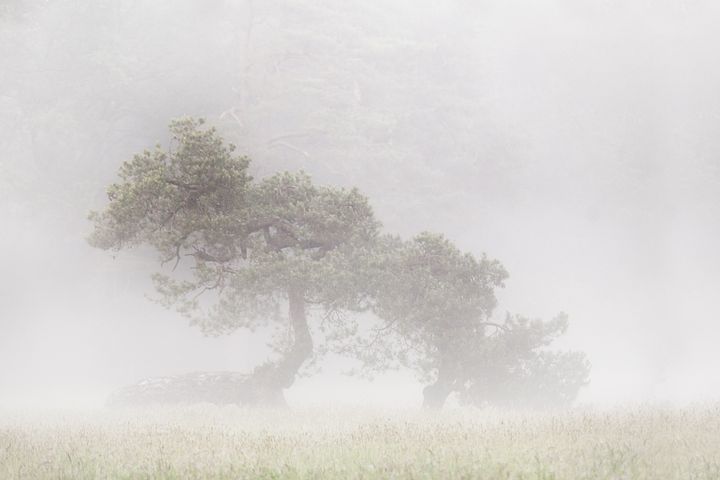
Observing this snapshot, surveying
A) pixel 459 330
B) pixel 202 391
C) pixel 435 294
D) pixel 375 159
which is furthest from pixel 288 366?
pixel 375 159

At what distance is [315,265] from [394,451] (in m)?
9.28

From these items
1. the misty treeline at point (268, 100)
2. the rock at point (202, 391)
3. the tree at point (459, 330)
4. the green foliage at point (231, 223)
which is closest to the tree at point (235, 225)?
the green foliage at point (231, 223)

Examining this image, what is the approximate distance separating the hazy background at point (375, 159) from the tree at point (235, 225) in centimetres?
1300

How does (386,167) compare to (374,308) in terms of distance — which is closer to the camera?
(374,308)

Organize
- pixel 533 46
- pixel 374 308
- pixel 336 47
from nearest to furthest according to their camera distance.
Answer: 1. pixel 374 308
2. pixel 336 47
3. pixel 533 46

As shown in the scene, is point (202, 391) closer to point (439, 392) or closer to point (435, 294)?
point (439, 392)

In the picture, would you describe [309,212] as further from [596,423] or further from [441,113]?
[441,113]

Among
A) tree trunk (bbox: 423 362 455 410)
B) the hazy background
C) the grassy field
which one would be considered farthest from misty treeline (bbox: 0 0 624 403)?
the grassy field

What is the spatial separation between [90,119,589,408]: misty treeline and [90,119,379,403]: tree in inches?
1.1

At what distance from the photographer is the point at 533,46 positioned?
197ft

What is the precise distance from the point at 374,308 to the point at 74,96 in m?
27.2

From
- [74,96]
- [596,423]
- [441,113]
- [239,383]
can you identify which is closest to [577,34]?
[441,113]

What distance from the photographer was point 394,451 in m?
9.36

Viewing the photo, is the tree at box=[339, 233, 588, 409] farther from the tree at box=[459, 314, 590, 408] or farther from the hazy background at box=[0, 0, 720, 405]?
the hazy background at box=[0, 0, 720, 405]
